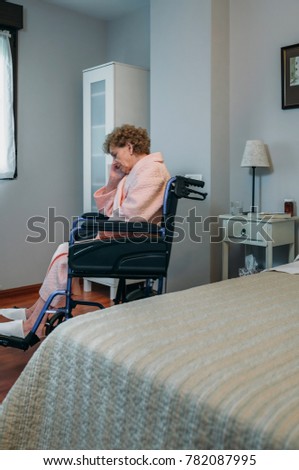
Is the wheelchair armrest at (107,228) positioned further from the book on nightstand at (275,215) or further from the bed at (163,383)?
the book on nightstand at (275,215)

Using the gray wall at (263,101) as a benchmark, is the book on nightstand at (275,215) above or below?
below

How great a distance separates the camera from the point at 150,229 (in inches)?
79.8

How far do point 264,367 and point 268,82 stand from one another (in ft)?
8.57

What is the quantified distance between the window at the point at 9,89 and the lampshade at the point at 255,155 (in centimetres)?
195

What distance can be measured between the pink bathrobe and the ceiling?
7.56ft

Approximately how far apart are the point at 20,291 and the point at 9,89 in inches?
Result: 66.5

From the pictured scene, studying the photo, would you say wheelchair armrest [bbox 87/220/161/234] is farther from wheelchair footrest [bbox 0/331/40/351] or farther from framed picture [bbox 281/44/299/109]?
framed picture [bbox 281/44/299/109]

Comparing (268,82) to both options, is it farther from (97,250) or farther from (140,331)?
(140,331)

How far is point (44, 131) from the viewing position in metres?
4.16

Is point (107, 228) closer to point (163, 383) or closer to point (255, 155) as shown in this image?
point (163, 383)

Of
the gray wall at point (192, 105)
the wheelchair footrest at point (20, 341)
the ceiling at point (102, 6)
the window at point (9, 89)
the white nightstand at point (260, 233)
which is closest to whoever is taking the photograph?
the wheelchair footrest at point (20, 341)

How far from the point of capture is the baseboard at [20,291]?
3914mm

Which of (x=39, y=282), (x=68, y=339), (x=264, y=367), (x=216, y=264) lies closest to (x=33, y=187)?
(x=39, y=282)

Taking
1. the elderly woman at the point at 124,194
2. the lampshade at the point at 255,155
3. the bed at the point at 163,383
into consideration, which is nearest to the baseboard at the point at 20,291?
the elderly woman at the point at 124,194
